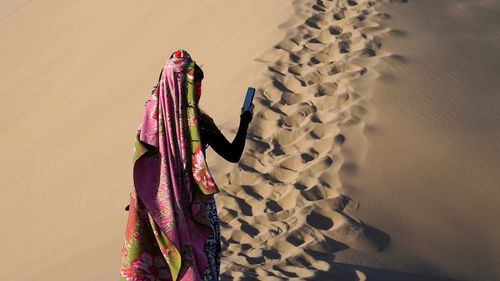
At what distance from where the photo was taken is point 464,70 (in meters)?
8.71

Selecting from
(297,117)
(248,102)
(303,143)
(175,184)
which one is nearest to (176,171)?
(175,184)

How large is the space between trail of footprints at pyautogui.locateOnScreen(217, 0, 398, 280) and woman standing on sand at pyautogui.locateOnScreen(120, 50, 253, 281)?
1.13 m

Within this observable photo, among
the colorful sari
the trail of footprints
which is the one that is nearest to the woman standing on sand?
the colorful sari

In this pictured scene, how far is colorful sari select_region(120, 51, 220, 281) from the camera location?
162 inches

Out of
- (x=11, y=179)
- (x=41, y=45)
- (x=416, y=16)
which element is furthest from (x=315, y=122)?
(x=41, y=45)

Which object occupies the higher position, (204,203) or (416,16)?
(204,203)

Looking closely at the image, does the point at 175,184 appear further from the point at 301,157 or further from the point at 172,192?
the point at 301,157

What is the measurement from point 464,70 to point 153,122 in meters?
5.24

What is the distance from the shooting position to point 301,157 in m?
6.97

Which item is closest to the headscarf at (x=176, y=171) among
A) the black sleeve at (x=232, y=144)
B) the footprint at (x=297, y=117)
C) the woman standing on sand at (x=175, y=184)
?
the woman standing on sand at (x=175, y=184)

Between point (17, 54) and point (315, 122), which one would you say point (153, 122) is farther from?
point (17, 54)

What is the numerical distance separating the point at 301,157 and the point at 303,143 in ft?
0.84

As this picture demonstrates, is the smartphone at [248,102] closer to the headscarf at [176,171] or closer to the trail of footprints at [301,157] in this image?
the headscarf at [176,171]

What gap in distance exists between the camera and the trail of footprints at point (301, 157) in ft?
18.9
